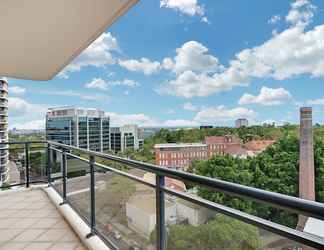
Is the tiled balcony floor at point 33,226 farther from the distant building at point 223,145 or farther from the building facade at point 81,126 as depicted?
the distant building at point 223,145

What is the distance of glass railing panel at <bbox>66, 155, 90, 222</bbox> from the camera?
2682 mm

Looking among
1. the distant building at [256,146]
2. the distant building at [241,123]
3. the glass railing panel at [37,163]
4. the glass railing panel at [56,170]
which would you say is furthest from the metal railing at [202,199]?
the distant building at [241,123]

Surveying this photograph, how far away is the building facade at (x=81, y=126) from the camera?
12.2m

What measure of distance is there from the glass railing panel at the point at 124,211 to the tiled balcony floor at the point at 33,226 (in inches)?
15.1

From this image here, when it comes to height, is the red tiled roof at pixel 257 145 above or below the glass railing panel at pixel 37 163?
below

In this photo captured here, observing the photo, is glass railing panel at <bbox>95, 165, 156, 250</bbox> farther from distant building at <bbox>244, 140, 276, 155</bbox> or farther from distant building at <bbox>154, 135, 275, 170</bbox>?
distant building at <bbox>244, 140, 276, 155</bbox>

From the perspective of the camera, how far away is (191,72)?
39.6m

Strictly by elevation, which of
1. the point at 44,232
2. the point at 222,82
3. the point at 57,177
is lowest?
the point at 44,232

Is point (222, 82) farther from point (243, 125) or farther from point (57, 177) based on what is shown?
point (57, 177)

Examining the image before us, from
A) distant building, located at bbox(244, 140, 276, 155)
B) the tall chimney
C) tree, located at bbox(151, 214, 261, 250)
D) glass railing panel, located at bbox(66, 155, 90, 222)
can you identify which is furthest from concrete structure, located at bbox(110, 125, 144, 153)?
tree, located at bbox(151, 214, 261, 250)

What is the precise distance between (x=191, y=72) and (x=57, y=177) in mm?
37018

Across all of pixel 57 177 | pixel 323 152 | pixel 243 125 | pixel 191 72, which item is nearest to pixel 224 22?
pixel 191 72

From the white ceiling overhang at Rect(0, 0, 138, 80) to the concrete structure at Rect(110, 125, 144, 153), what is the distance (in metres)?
12.0

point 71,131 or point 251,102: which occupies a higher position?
point 251,102
